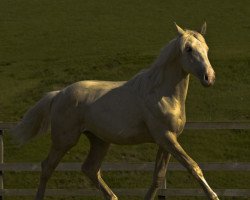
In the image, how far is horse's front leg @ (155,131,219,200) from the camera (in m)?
6.95

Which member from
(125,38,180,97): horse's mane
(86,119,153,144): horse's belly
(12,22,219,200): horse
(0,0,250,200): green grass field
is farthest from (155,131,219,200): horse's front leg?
(0,0,250,200): green grass field

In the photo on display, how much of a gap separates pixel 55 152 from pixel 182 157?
5.61ft

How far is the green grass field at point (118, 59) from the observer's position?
15883 mm

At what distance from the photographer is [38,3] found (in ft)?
141

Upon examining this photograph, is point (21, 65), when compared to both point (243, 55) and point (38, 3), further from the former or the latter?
point (38, 3)

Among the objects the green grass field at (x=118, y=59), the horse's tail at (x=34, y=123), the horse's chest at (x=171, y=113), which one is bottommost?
the green grass field at (x=118, y=59)

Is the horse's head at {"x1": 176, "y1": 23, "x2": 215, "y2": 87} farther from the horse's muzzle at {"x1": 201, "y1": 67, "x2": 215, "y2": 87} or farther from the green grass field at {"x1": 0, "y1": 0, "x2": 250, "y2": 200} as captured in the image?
the green grass field at {"x1": 0, "y1": 0, "x2": 250, "y2": 200}

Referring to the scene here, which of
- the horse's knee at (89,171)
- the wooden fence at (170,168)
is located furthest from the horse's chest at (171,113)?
the wooden fence at (170,168)

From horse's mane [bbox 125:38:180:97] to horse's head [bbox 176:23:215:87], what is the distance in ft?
0.54

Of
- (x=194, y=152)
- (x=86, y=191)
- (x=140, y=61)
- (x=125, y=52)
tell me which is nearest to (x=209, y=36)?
(x=125, y=52)

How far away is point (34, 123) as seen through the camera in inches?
336

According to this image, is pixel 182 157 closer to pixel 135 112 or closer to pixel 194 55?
pixel 135 112

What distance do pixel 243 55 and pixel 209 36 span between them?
7.98m

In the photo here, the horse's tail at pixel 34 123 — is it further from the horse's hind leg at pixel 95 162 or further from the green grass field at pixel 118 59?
the green grass field at pixel 118 59
